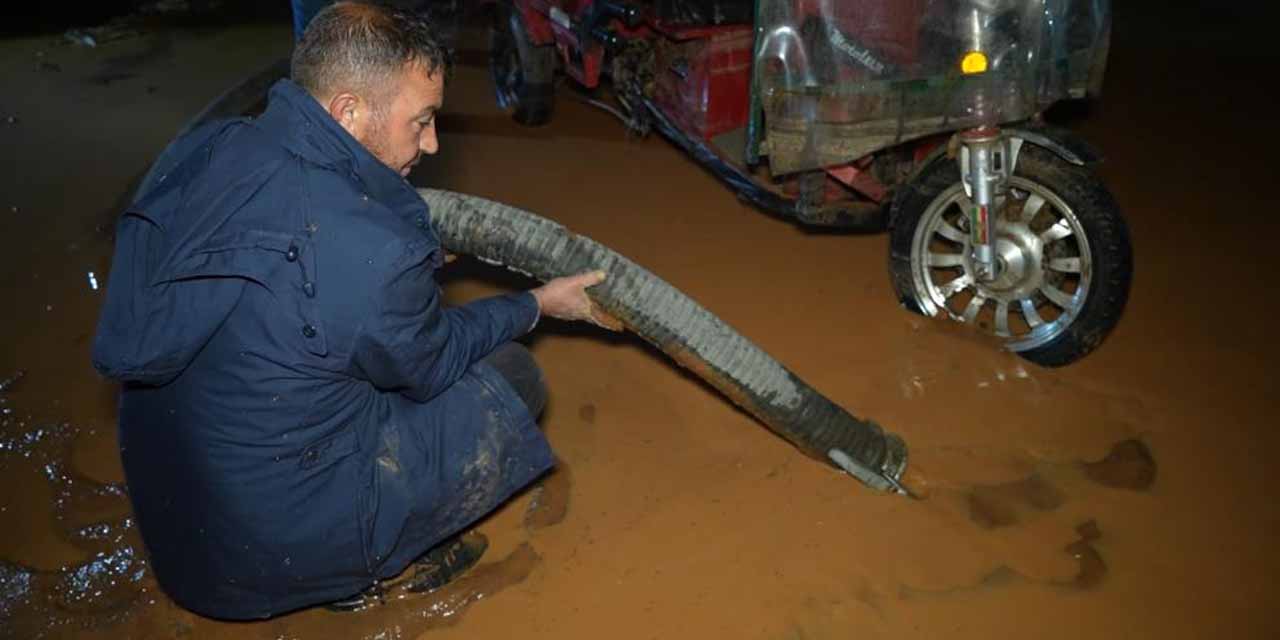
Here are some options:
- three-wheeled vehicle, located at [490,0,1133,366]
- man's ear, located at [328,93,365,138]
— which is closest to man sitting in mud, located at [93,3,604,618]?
man's ear, located at [328,93,365,138]

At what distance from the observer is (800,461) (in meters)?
3.37

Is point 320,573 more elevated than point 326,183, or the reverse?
point 326,183

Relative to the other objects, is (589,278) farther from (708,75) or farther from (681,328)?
(708,75)

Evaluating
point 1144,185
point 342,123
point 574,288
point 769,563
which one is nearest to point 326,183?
point 342,123

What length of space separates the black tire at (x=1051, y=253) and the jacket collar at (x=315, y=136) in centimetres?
237

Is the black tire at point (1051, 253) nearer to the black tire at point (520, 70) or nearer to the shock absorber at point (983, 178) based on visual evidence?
the shock absorber at point (983, 178)

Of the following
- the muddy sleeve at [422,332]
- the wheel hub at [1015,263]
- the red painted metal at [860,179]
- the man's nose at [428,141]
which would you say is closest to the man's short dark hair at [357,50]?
the man's nose at [428,141]

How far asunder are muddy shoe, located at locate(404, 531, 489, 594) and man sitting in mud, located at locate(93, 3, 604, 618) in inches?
13.5

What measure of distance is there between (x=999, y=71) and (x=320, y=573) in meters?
2.83

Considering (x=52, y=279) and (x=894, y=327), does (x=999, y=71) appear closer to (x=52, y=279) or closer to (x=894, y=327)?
(x=894, y=327)

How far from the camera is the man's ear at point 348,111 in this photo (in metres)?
2.16

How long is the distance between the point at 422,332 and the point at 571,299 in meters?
0.71

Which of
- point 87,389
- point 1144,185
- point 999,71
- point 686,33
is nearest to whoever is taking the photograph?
point 999,71

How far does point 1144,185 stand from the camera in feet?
17.5
